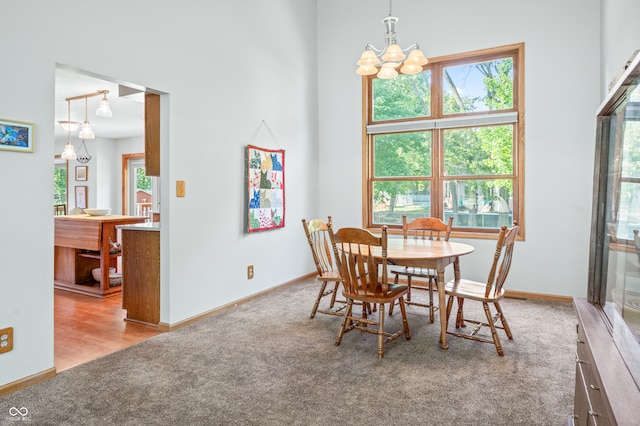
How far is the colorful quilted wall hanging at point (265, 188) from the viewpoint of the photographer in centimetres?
402

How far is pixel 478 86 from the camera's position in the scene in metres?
4.48

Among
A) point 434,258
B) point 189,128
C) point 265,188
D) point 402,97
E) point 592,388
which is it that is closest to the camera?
point 592,388

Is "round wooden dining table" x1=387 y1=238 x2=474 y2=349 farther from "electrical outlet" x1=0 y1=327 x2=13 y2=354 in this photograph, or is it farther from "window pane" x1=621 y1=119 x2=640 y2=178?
"electrical outlet" x1=0 y1=327 x2=13 y2=354

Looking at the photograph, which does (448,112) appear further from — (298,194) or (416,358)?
(416,358)

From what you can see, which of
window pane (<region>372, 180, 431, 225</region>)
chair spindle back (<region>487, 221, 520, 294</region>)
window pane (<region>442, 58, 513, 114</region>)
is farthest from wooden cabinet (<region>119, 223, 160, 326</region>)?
window pane (<region>442, 58, 513, 114</region>)

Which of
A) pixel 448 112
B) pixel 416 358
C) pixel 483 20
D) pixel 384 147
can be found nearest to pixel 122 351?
pixel 416 358

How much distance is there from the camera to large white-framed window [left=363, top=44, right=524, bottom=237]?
4.32m

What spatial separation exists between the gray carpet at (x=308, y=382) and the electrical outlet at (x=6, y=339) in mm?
253

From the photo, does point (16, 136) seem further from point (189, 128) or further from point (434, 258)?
point (434, 258)

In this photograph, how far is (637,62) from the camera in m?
1.25

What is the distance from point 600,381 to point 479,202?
3.64 meters

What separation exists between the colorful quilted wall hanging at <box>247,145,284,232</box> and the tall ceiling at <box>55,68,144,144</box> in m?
1.20

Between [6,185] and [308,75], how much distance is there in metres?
3.73

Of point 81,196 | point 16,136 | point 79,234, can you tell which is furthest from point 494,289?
point 81,196
